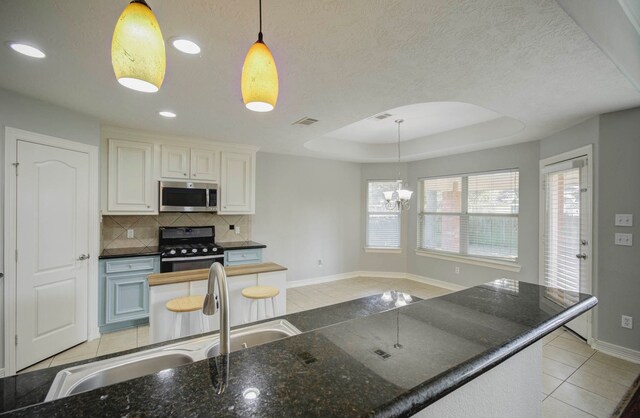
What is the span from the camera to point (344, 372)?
62 centimetres

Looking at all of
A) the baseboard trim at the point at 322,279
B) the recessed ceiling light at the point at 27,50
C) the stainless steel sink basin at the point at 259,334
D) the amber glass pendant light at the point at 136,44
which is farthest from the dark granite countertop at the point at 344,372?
the baseboard trim at the point at 322,279

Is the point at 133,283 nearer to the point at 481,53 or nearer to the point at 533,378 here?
the point at 533,378

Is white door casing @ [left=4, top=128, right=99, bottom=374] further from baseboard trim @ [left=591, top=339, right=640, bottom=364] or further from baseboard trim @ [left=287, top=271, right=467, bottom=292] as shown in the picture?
baseboard trim @ [left=591, top=339, right=640, bottom=364]

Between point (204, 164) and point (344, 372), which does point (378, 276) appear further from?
point (344, 372)

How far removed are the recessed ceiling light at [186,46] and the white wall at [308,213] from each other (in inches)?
121

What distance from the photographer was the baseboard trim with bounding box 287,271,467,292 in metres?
5.20

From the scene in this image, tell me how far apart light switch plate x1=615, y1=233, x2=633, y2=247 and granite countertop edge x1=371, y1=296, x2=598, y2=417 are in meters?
2.88

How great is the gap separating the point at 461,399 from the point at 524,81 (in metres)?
2.40

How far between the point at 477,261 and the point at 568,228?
1.57 metres

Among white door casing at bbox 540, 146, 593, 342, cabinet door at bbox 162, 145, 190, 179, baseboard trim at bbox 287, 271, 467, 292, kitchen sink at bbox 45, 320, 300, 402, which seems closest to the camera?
kitchen sink at bbox 45, 320, 300, 402

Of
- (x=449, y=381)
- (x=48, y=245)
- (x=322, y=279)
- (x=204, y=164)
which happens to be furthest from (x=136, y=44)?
(x=322, y=279)

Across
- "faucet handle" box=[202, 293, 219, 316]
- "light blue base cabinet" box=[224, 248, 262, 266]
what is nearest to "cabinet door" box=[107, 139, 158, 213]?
"light blue base cabinet" box=[224, 248, 262, 266]

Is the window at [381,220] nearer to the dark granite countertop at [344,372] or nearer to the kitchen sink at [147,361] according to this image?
the kitchen sink at [147,361]

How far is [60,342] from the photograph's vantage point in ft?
9.34
